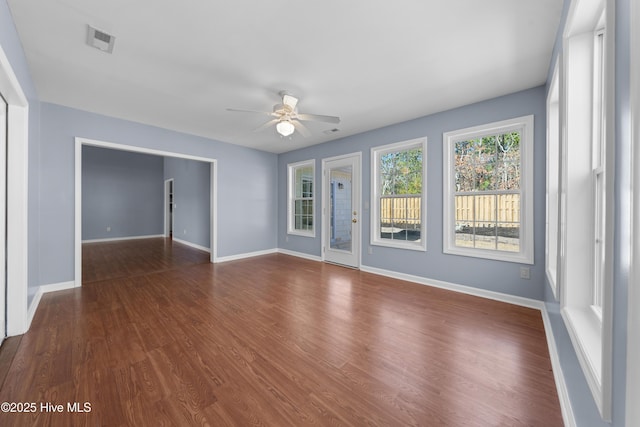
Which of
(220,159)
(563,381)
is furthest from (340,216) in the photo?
(563,381)

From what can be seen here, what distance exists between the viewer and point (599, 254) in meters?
1.40

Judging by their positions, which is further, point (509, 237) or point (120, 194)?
point (120, 194)

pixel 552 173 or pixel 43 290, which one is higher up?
pixel 552 173

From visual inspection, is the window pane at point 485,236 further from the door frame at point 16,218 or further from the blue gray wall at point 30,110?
the door frame at point 16,218

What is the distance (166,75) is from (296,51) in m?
1.47

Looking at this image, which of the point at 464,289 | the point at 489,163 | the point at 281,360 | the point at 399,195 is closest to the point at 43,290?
the point at 281,360

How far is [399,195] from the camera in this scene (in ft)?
13.8

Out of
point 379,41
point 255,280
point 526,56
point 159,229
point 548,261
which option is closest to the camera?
point 379,41

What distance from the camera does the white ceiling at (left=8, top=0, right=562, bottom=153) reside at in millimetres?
1838

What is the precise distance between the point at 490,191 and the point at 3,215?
196 inches

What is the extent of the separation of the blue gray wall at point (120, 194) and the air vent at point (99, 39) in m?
6.98

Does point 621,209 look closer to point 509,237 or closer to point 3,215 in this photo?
point 509,237

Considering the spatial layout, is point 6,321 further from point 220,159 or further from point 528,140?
point 528,140

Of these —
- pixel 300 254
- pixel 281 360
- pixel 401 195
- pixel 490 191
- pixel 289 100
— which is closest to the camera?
pixel 281 360
